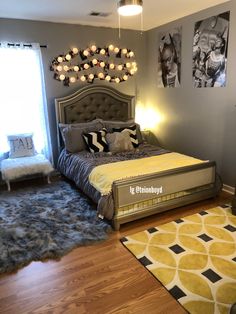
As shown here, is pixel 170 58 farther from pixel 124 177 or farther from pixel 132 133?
pixel 124 177

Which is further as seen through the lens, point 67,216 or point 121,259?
point 67,216

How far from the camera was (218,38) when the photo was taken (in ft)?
10.7

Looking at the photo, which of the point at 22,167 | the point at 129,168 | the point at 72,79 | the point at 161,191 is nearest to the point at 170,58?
the point at 72,79

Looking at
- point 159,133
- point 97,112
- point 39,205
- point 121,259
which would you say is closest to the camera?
point 121,259

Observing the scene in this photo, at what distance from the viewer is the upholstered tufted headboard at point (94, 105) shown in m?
4.05

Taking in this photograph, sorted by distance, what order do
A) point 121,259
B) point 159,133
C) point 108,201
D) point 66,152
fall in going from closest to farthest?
point 121,259, point 108,201, point 66,152, point 159,133

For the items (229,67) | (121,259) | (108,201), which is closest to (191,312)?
(121,259)

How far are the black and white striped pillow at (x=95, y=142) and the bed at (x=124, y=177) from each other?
114 millimetres

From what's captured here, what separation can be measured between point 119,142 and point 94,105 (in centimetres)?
102

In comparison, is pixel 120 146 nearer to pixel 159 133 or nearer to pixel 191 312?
pixel 159 133

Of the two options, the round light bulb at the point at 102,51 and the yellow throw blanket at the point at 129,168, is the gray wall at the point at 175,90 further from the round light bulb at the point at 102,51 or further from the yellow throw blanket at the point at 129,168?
the yellow throw blanket at the point at 129,168

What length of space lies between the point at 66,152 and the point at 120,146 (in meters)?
0.85

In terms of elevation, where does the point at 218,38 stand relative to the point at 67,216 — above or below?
above

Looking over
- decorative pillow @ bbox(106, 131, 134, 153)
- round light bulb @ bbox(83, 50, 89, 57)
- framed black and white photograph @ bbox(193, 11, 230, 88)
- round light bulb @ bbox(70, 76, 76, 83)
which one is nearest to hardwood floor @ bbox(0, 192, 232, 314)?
decorative pillow @ bbox(106, 131, 134, 153)
